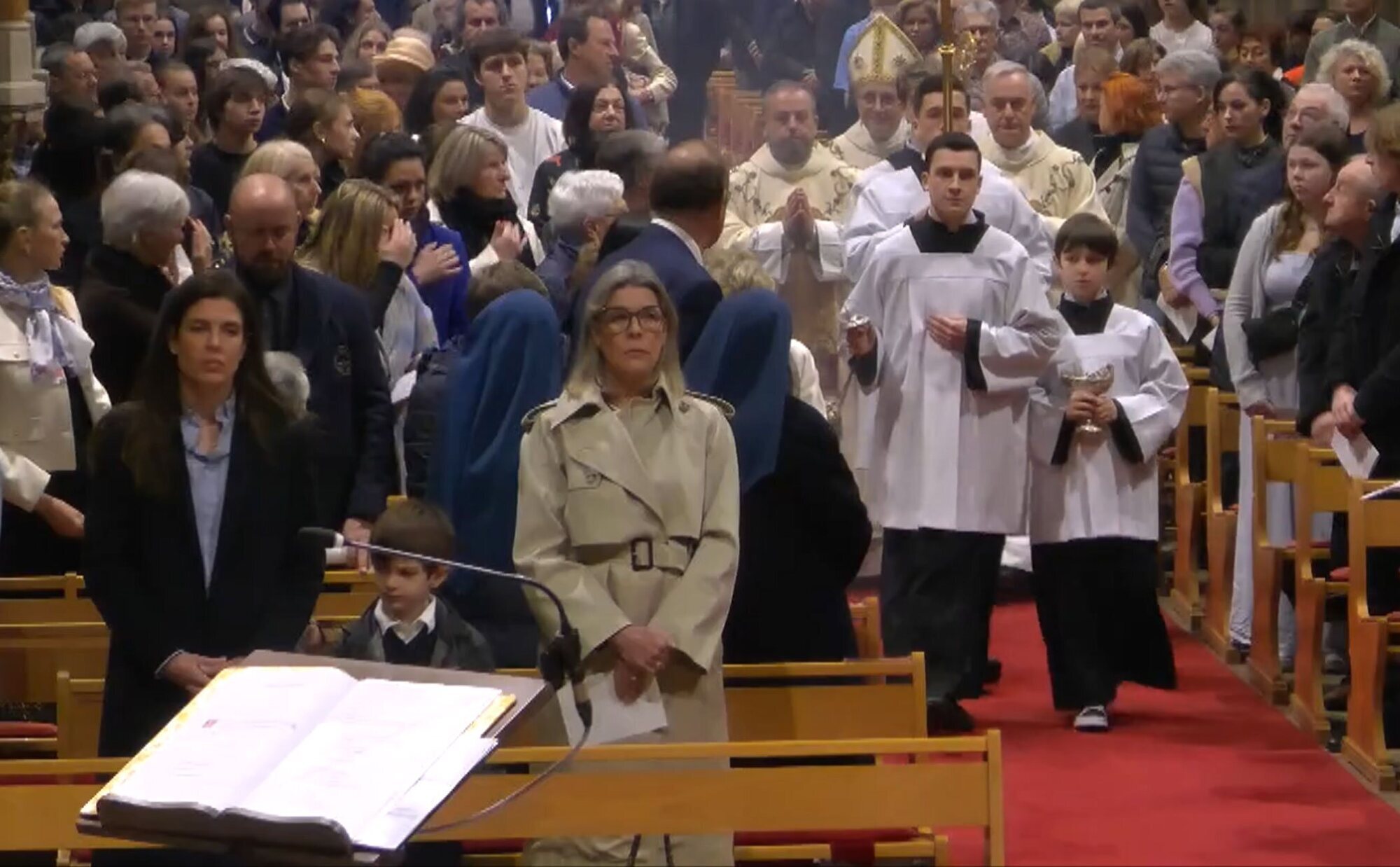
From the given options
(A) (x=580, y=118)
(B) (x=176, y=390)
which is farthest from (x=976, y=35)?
(B) (x=176, y=390)

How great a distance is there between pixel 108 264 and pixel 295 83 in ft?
14.3

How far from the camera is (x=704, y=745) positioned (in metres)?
4.70

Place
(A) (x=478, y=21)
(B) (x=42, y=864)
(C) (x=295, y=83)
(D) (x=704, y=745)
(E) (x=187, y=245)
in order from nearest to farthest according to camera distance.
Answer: (D) (x=704, y=745) < (B) (x=42, y=864) < (E) (x=187, y=245) < (C) (x=295, y=83) < (A) (x=478, y=21)

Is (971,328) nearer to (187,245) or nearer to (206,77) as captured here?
(187,245)

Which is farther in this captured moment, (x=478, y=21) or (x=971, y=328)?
(x=478, y=21)

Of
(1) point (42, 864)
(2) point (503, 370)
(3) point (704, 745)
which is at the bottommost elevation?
(1) point (42, 864)

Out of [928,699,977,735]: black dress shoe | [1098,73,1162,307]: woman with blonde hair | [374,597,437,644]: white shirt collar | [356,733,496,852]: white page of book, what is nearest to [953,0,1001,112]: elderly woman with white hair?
[1098,73,1162,307]: woman with blonde hair

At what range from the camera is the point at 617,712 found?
5.28 meters

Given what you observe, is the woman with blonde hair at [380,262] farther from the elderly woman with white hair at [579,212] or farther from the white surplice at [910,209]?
the white surplice at [910,209]

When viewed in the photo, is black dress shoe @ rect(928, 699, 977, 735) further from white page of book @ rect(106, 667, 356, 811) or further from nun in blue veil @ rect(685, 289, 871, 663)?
white page of book @ rect(106, 667, 356, 811)

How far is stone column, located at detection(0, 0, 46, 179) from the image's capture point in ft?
29.8

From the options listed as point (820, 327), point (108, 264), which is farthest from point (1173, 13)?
point (108, 264)

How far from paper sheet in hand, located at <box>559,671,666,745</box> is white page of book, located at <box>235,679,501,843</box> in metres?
1.40

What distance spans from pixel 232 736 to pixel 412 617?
1.71m
